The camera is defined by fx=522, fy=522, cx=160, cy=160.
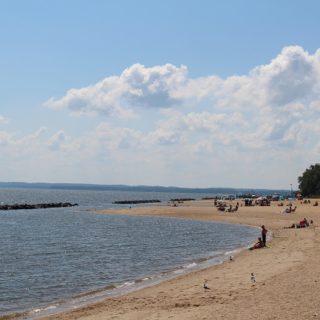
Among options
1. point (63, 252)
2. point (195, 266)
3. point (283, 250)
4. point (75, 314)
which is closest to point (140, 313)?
point (75, 314)

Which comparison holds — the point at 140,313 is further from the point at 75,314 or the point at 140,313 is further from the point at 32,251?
the point at 32,251

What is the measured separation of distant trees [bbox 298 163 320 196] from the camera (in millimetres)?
122562

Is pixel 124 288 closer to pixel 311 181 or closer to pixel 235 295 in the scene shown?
pixel 235 295

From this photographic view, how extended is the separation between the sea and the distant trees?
68.6 m

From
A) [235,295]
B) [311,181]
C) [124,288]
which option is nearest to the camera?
[235,295]

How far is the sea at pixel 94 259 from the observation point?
23344 mm

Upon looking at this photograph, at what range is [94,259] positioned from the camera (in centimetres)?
3503

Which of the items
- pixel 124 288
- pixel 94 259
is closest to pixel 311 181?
pixel 94 259

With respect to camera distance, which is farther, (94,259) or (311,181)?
(311,181)

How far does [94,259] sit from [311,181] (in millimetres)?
97396

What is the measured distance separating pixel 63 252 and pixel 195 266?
41.5 ft

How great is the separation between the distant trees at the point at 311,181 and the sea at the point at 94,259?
68556mm

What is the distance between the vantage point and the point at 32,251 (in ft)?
132

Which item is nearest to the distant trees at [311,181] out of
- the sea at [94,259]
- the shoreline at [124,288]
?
the sea at [94,259]
